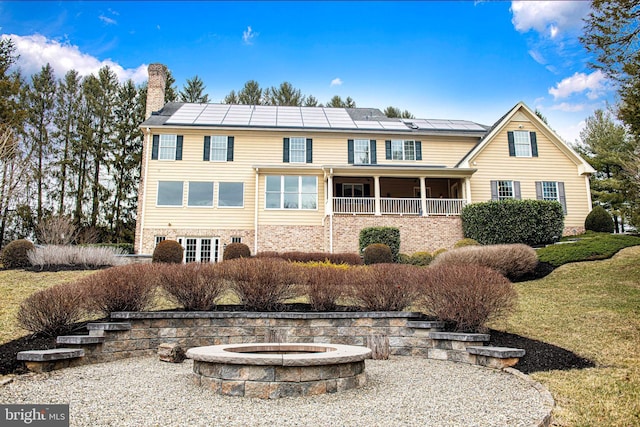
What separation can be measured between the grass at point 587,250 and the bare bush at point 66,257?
590 inches

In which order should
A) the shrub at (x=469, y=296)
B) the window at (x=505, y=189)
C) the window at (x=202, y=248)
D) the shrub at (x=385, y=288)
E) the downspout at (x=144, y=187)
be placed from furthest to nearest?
the window at (x=505, y=189) → the window at (x=202, y=248) → the downspout at (x=144, y=187) → the shrub at (x=385, y=288) → the shrub at (x=469, y=296)

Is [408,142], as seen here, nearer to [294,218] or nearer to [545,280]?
[294,218]

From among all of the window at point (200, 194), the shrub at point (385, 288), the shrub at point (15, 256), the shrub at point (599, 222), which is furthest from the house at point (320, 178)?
the shrub at point (385, 288)

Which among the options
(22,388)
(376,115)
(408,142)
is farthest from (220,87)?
(22,388)

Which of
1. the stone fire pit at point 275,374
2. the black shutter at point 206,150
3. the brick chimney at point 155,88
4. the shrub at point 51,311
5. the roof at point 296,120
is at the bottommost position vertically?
the stone fire pit at point 275,374

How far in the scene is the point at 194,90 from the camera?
37031mm

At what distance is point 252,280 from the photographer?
8773 millimetres

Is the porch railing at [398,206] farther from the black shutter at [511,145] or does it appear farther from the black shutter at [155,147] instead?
the black shutter at [155,147]

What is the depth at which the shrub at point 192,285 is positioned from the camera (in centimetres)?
872

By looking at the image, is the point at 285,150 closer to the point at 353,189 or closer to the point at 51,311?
the point at 353,189

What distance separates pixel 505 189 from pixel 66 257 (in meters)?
19.7

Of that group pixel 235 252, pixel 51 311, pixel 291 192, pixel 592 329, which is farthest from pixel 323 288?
pixel 291 192

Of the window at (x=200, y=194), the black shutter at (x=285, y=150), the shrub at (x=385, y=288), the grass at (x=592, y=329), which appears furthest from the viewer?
the black shutter at (x=285, y=150)

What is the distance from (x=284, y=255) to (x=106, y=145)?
67.2ft
